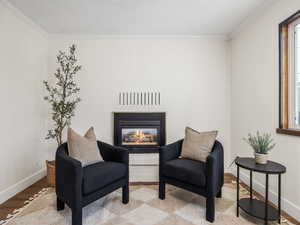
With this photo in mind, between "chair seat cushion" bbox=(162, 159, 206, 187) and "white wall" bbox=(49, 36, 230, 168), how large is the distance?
3.25 ft

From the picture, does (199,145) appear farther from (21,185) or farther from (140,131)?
(21,185)

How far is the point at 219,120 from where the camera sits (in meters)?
3.20

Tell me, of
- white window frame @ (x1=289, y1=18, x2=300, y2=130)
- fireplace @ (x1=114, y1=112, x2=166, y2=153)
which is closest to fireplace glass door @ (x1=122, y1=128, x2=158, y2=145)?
fireplace @ (x1=114, y1=112, x2=166, y2=153)

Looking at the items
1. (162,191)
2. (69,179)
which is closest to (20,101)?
(69,179)

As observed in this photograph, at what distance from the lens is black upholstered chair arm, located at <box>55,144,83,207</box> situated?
1.63 m

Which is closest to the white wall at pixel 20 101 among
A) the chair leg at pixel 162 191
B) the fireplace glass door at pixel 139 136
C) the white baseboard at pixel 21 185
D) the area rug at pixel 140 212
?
the white baseboard at pixel 21 185

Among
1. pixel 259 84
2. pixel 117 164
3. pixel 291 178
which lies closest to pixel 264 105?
pixel 259 84

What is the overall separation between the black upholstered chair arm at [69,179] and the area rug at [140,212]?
32 centimetres

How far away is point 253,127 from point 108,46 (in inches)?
108

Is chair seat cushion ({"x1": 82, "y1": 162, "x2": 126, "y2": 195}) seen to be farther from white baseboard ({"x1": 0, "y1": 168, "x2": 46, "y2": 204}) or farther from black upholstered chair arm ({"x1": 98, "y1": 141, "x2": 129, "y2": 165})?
white baseboard ({"x1": 0, "y1": 168, "x2": 46, "y2": 204})

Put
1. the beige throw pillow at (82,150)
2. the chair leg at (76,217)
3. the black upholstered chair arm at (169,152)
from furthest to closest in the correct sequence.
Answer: the black upholstered chair arm at (169,152)
the beige throw pillow at (82,150)
the chair leg at (76,217)

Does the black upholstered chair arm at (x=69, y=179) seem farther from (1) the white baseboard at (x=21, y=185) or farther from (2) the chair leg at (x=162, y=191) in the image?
(2) the chair leg at (x=162, y=191)

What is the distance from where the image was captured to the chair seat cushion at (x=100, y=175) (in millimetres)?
1724

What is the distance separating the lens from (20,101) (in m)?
2.49
